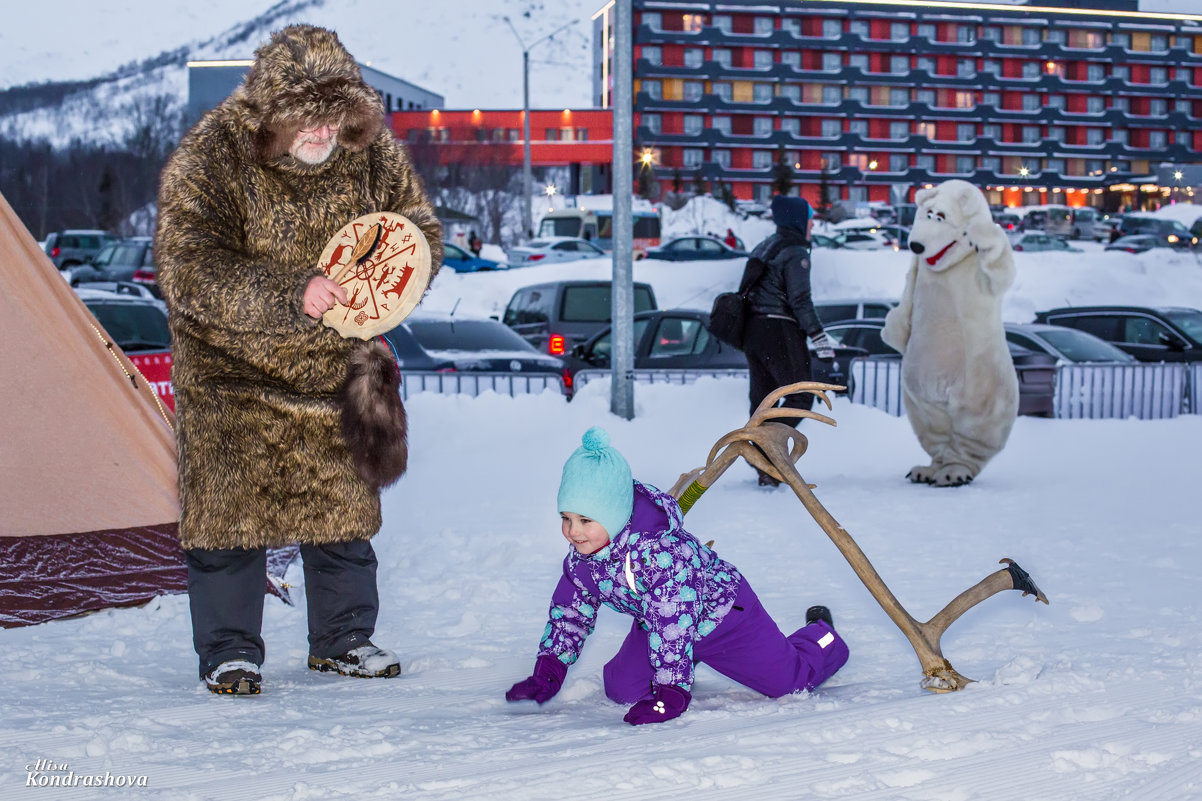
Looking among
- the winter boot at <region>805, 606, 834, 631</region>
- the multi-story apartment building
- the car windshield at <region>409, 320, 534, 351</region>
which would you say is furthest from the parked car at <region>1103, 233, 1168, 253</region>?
the winter boot at <region>805, 606, 834, 631</region>

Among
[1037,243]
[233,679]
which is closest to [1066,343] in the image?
[233,679]

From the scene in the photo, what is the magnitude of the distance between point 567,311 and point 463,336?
3.87 metres

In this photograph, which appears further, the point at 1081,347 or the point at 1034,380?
the point at 1081,347

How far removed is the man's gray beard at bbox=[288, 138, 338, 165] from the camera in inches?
148

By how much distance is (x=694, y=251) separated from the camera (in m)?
31.2

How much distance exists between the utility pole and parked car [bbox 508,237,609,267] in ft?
66.0

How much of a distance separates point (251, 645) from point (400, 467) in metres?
0.65

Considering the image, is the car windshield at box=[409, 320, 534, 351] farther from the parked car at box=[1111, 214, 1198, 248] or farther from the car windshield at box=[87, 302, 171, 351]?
the parked car at box=[1111, 214, 1198, 248]

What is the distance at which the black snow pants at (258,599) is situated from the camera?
12.2 ft

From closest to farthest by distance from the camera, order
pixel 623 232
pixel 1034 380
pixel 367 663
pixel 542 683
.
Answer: pixel 542 683 < pixel 367 663 < pixel 623 232 < pixel 1034 380

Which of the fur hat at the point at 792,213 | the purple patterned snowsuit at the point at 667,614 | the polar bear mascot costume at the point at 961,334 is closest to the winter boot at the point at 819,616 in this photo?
the purple patterned snowsuit at the point at 667,614

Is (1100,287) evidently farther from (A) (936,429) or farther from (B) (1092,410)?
(A) (936,429)

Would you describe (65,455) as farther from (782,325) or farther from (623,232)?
(623,232)

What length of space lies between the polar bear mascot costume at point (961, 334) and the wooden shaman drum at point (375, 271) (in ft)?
15.0
